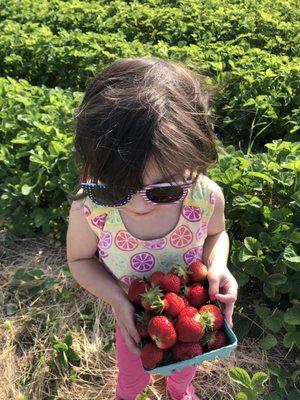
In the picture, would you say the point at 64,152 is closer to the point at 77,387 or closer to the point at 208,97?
the point at 77,387

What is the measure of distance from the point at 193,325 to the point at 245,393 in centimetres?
69

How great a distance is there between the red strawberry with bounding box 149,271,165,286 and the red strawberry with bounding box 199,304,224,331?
0.52 ft

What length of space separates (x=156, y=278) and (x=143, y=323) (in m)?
0.14

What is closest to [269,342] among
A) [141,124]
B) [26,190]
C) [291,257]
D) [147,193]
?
[291,257]

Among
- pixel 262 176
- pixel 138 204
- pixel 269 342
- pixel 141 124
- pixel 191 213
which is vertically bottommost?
pixel 269 342

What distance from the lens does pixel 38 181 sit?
294cm

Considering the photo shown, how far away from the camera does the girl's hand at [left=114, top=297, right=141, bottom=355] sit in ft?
5.12

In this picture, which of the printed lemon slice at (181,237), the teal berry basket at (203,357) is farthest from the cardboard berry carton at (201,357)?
the printed lemon slice at (181,237)

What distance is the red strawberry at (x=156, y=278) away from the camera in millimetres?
1566

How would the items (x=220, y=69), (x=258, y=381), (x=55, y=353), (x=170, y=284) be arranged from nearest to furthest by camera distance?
1. (x=170, y=284)
2. (x=258, y=381)
3. (x=55, y=353)
4. (x=220, y=69)

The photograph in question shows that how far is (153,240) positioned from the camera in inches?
64.4

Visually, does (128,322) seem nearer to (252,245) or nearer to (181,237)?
(181,237)

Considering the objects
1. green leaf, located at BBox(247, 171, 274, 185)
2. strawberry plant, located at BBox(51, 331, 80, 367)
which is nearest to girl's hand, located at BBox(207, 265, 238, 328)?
green leaf, located at BBox(247, 171, 274, 185)

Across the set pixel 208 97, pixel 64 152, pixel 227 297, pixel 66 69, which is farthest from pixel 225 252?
pixel 66 69
